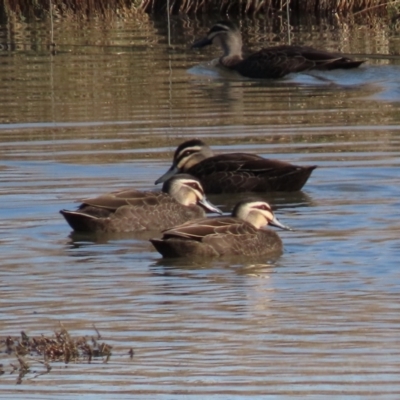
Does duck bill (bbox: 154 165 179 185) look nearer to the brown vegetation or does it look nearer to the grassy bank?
the brown vegetation

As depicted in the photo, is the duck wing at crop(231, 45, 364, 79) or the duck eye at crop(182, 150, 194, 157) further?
the duck wing at crop(231, 45, 364, 79)

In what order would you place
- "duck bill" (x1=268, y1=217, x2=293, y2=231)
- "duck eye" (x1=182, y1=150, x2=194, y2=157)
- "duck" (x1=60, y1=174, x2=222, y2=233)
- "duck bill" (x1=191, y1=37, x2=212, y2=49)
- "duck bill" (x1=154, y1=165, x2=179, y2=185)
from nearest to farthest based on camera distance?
"duck bill" (x1=268, y1=217, x2=293, y2=231)
"duck" (x1=60, y1=174, x2=222, y2=233)
"duck bill" (x1=154, y1=165, x2=179, y2=185)
"duck eye" (x1=182, y1=150, x2=194, y2=157)
"duck bill" (x1=191, y1=37, x2=212, y2=49)

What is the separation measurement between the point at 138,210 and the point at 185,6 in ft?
65.9

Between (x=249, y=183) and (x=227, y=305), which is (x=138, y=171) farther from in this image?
(x=227, y=305)

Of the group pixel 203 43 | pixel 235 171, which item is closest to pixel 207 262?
pixel 235 171

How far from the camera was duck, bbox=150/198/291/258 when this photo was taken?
9977 millimetres

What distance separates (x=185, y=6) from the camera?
30.8m

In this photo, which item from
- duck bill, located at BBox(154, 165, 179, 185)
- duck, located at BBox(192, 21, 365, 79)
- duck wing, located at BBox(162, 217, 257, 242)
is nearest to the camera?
duck wing, located at BBox(162, 217, 257, 242)

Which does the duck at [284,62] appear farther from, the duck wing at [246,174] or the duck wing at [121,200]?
the duck wing at [121,200]

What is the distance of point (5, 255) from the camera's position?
33.0 ft

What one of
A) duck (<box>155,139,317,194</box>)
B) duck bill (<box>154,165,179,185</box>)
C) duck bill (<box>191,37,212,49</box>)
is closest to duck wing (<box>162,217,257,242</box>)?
duck bill (<box>154,165,179,185</box>)

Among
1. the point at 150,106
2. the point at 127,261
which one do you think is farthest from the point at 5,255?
the point at 150,106

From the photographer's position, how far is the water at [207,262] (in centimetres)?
702

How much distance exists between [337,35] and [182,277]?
57.5 feet
